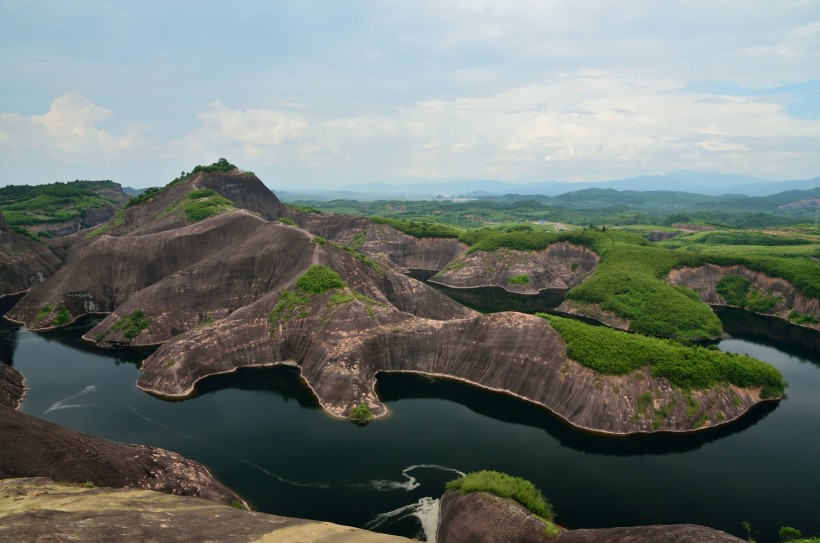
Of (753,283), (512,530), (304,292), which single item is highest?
(304,292)

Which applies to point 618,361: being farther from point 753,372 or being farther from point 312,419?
point 312,419

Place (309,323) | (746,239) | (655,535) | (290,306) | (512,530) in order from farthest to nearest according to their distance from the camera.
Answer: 1. (746,239)
2. (290,306)
3. (309,323)
4. (512,530)
5. (655,535)

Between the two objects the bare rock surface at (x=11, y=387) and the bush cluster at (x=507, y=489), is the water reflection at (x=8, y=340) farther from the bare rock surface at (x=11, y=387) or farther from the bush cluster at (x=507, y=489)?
the bush cluster at (x=507, y=489)

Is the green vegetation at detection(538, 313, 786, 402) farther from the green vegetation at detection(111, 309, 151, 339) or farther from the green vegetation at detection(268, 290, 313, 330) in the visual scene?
the green vegetation at detection(111, 309, 151, 339)

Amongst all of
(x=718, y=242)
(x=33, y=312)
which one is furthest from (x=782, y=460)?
(x=718, y=242)

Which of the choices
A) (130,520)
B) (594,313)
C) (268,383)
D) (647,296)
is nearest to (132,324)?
(268,383)

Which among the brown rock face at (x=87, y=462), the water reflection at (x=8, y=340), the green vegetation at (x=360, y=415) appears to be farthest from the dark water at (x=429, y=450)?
the water reflection at (x=8, y=340)

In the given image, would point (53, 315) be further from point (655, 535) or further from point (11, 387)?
point (655, 535)
